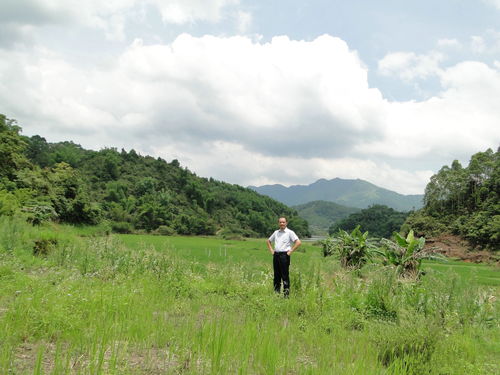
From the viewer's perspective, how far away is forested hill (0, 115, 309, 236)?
71.6ft

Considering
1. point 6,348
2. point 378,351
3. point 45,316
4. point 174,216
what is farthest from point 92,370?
point 174,216

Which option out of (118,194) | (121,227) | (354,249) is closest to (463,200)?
(121,227)

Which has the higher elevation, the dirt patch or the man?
the man

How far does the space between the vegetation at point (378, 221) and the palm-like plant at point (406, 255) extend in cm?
8032

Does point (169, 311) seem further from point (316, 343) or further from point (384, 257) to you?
point (384, 257)

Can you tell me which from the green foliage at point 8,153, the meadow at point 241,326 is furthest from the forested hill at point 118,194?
the meadow at point 241,326

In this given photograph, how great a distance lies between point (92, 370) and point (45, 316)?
1623 mm

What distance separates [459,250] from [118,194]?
5199cm

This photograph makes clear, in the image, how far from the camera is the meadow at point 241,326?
368cm

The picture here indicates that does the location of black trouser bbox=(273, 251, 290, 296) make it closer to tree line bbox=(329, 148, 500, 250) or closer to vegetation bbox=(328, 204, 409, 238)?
tree line bbox=(329, 148, 500, 250)

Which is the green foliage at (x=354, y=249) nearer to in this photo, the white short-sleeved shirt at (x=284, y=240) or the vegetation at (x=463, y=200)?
the white short-sleeved shirt at (x=284, y=240)

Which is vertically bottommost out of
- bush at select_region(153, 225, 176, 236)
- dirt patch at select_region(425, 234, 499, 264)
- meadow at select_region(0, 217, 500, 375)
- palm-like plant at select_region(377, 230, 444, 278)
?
dirt patch at select_region(425, 234, 499, 264)

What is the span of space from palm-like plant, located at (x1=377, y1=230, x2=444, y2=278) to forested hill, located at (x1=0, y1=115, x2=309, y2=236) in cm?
1477

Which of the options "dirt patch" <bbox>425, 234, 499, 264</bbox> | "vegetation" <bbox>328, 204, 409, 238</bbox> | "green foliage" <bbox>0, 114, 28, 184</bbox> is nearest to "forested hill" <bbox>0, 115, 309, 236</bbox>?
"green foliage" <bbox>0, 114, 28, 184</bbox>
